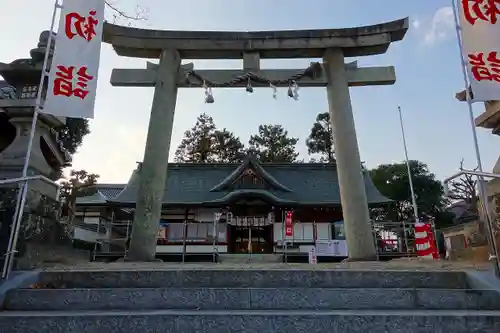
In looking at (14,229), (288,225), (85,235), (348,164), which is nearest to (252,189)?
(288,225)

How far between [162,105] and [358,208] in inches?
170

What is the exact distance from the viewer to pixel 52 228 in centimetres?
461

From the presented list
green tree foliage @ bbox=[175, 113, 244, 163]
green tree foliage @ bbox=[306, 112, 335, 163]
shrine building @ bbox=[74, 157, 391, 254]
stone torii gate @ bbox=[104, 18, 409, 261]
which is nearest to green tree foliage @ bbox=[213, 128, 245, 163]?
green tree foliage @ bbox=[175, 113, 244, 163]

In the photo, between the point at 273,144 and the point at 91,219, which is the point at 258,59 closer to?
the point at 91,219

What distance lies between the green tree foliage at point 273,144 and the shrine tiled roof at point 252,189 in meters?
13.0

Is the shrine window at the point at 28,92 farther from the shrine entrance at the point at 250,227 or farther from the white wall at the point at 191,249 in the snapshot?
the shrine entrance at the point at 250,227

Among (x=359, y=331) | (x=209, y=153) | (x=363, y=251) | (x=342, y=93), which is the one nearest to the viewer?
(x=359, y=331)

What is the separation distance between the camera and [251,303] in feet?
9.60

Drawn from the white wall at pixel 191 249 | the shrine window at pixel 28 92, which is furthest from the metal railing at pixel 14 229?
the white wall at pixel 191 249

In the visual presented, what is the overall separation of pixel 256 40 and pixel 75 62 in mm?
3898

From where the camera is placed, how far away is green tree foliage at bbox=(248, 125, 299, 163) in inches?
1337

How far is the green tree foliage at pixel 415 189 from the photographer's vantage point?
27719mm

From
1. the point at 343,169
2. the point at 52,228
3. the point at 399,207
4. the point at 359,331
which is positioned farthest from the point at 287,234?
the point at 399,207

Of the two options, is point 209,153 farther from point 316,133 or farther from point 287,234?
point 287,234
